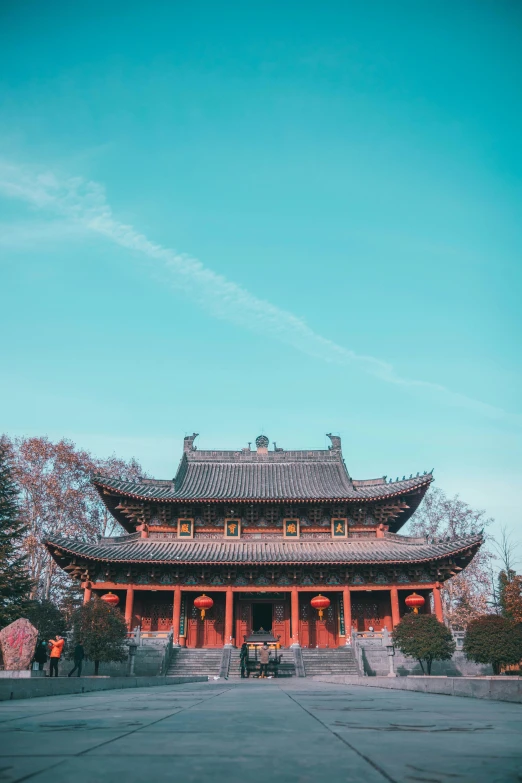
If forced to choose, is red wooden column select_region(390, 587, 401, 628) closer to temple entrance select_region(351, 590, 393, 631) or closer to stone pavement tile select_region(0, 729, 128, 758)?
temple entrance select_region(351, 590, 393, 631)

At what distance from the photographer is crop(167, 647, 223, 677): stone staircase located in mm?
24547

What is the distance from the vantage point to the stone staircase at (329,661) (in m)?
24.4

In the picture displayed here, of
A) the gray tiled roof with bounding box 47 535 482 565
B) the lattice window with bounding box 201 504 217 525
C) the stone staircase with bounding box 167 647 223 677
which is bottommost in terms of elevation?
the stone staircase with bounding box 167 647 223 677

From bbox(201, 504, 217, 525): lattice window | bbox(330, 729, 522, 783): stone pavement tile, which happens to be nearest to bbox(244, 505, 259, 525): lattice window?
bbox(201, 504, 217, 525): lattice window

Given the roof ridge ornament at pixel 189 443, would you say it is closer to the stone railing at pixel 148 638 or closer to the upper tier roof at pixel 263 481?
the upper tier roof at pixel 263 481

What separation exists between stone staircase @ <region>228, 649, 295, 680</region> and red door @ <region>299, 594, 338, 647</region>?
3.80 m

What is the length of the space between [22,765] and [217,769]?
86 centimetres

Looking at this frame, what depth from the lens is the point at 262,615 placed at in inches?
1218

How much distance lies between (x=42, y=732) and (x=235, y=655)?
24.0 metres

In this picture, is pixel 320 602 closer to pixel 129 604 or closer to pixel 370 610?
pixel 370 610

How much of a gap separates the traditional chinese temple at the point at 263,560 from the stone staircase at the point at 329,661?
1406 millimetres

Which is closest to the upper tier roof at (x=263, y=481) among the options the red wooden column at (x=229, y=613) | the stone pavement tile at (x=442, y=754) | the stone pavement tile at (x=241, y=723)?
the red wooden column at (x=229, y=613)

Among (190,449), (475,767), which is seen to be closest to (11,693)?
(475,767)

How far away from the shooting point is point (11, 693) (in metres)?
8.87
